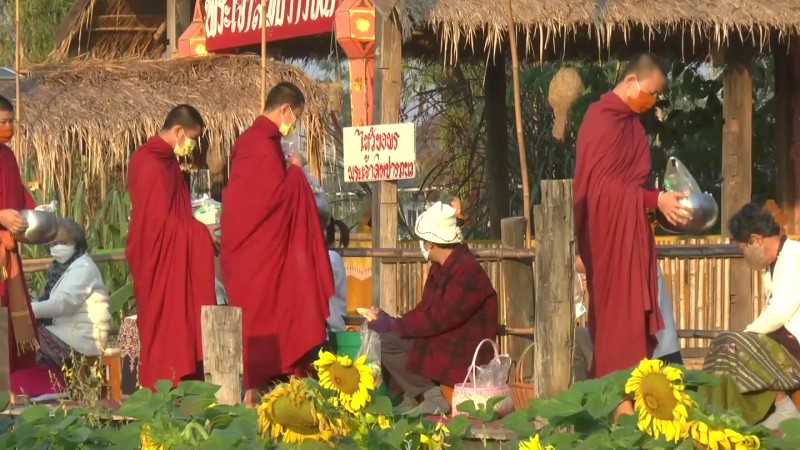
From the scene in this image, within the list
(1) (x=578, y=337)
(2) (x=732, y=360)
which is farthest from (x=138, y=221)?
(2) (x=732, y=360)

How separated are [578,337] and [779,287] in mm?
1097

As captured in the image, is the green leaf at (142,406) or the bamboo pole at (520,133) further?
the bamboo pole at (520,133)

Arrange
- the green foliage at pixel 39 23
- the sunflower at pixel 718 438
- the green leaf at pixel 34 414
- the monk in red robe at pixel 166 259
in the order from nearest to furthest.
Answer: the sunflower at pixel 718 438, the green leaf at pixel 34 414, the monk in red robe at pixel 166 259, the green foliage at pixel 39 23

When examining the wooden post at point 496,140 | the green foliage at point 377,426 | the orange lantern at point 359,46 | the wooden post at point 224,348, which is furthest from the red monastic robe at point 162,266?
the wooden post at point 496,140

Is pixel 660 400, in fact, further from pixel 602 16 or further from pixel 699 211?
pixel 602 16

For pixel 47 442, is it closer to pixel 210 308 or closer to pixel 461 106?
pixel 210 308

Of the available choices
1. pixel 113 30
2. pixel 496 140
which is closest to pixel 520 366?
pixel 496 140

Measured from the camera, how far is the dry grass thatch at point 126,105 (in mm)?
13102

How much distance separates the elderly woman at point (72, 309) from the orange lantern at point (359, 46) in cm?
276

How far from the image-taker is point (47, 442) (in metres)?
6.33

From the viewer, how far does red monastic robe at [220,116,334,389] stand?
8.40 metres

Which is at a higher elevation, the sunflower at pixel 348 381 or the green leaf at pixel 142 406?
the sunflower at pixel 348 381

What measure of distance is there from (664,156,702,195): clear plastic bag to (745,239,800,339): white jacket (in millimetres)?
492

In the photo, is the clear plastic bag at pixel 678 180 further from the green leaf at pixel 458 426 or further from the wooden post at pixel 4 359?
the wooden post at pixel 4 359
